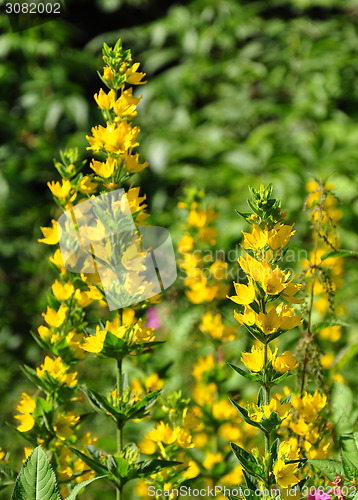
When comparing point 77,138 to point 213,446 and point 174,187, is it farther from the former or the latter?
point 213,446

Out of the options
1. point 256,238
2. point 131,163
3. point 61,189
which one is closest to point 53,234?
point 61,189

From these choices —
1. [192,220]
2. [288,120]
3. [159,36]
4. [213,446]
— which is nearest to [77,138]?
[159,36]

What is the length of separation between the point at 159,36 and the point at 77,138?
0.75m

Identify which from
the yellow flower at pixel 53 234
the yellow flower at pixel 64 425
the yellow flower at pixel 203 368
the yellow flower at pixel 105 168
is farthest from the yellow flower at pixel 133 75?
the yellow flower at pixel 203 368

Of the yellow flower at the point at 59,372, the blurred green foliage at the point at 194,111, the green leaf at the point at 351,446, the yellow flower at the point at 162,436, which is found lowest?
the blurred green foliage at the point at 194,111

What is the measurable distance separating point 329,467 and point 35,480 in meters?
0.32

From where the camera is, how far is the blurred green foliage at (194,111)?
2.15m

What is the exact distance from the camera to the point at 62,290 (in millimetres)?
702

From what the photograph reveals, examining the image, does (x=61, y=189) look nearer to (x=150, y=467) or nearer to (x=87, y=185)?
(x=87, y=185)

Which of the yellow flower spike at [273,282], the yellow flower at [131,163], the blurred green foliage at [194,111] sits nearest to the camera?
the yellow flower spike at [273,282]

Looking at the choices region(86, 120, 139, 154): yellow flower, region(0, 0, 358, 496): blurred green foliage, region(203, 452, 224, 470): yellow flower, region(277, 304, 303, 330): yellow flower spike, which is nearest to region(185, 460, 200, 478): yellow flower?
region(203, 452, 224, 470): yellow flower

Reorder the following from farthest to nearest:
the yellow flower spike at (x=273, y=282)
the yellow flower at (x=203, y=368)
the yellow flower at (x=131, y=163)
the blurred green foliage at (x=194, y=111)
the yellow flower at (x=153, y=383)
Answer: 1. the blurred green foliage at (x=194, y=111)
2. the yellow flower at (x=203, y=368)
3. the yellow flower at (x=153, y=383)
4. the yellow flower at (x=131, y=163)
5. the yellow flower spike at (x=273, y=282)

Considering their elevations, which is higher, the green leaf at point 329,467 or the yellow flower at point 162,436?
the green leaf at point 329,467

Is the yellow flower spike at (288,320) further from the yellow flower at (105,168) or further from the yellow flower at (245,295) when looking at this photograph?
the yellow flower at (105,168)
